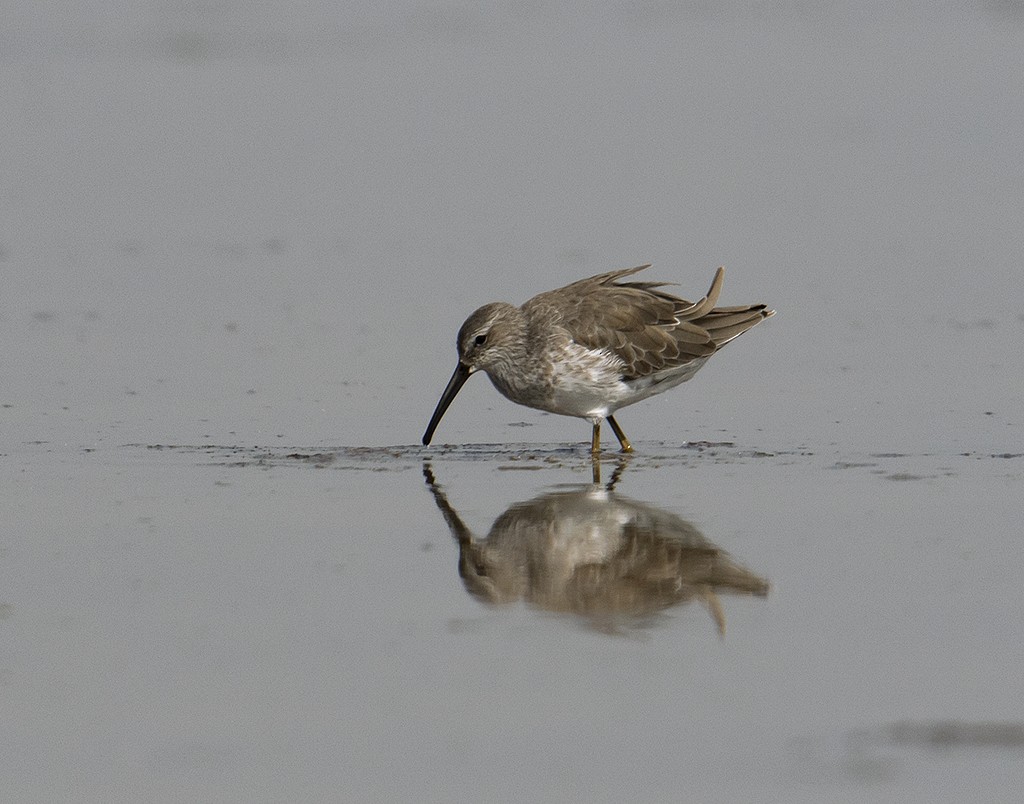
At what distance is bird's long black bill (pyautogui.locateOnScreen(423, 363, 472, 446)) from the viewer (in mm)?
9992

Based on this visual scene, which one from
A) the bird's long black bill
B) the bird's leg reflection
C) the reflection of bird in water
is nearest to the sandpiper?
the bird's long black bill

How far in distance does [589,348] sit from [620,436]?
54cm

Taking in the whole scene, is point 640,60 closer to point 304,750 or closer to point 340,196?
point 340,196

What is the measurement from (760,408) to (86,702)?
5.50 metres

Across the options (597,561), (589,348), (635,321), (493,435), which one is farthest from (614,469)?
(597,561)

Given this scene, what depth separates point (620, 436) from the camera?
33.3 ft

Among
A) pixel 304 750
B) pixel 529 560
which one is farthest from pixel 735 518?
pixel 304 750

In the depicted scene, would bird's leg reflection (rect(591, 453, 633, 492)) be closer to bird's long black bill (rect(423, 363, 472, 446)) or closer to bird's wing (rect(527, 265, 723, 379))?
bird's wing (rect(527, 265, 723, 379))

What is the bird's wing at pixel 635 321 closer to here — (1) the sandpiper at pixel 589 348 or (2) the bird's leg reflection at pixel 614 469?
(1) the sandpiper at pixel 589 348

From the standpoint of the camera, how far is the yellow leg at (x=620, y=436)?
33.0ft

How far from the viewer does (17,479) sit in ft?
29.9

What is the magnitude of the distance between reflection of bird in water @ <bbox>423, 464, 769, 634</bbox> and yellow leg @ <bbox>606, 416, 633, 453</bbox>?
1.20 meters

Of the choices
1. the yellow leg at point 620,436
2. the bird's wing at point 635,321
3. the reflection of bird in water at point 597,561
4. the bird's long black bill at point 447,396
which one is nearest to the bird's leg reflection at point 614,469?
the yellow leg at point 620,436

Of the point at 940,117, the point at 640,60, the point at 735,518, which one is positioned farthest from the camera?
the point at 640,60
